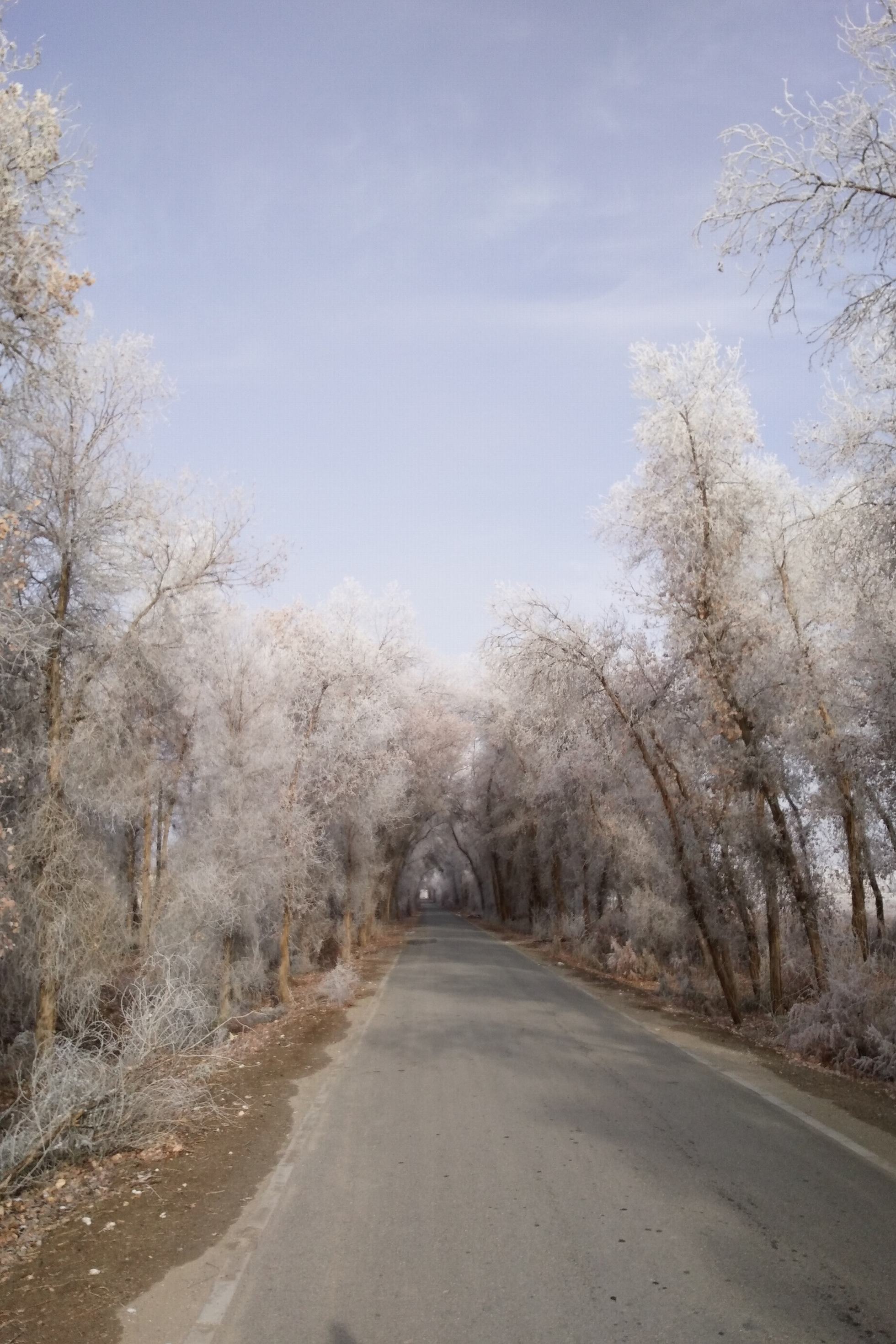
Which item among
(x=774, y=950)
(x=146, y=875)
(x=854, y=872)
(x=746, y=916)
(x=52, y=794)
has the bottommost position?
(x=774, y=950)

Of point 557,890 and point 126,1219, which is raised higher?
point 557,890

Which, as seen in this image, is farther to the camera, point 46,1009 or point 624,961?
point 624,961

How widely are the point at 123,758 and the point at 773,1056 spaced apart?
29.6ft

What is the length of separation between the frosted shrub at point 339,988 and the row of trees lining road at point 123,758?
128 cm

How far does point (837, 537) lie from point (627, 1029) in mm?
7582

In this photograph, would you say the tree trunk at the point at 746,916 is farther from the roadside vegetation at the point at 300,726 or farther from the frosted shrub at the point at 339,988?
the frosted shrub at the point at 339,988

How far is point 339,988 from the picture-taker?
16.5 m

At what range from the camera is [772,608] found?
1493 cm

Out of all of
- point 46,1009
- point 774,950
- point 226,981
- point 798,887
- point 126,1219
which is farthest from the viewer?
point 226,981

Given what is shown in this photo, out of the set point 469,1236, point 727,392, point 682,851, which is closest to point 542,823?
point 682,851

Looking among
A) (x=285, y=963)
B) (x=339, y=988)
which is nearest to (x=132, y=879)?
(x=285, y=963)

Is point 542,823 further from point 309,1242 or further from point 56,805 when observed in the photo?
point 309,1242

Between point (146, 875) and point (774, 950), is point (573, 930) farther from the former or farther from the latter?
point (774, 950)

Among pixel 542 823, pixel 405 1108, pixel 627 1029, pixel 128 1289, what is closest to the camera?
pixel 128 1289
